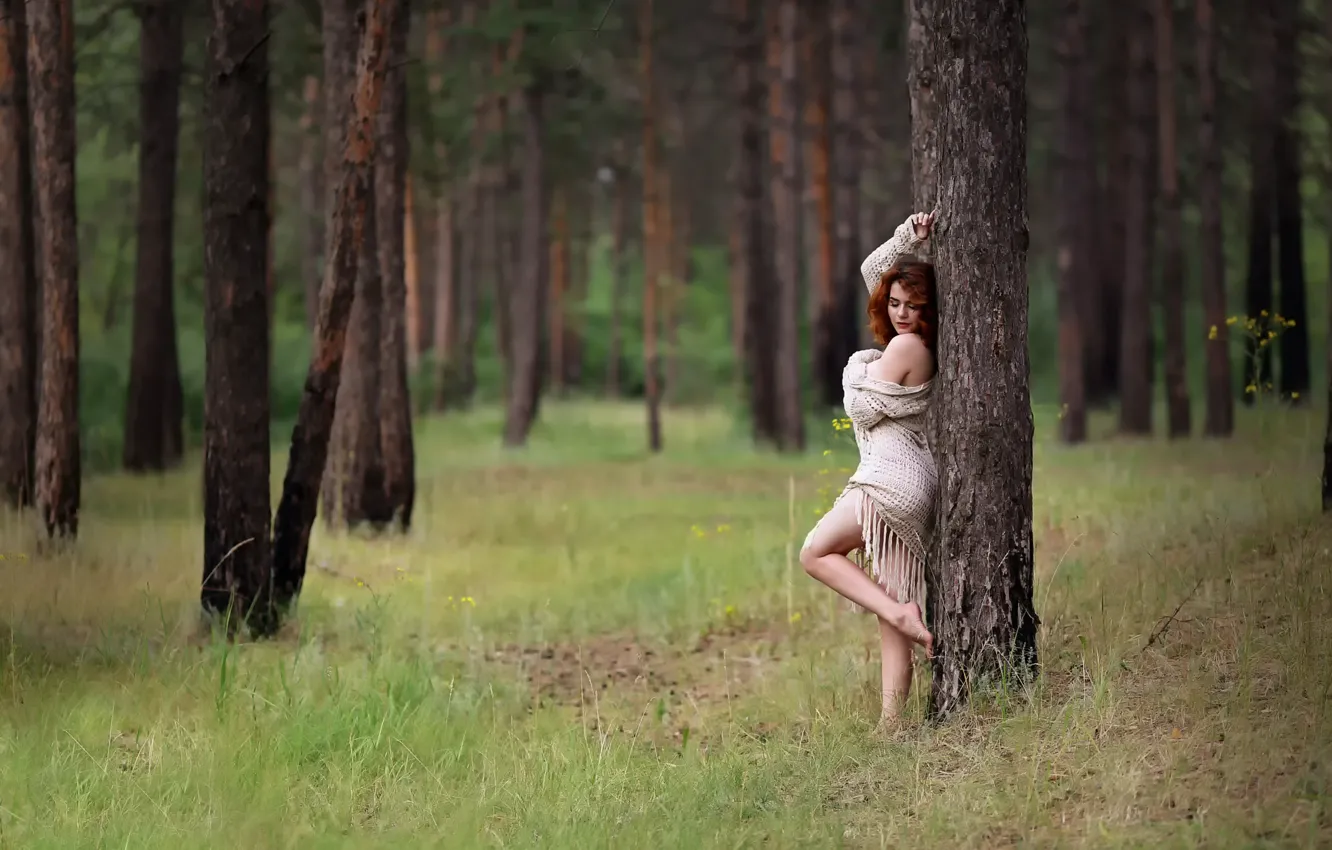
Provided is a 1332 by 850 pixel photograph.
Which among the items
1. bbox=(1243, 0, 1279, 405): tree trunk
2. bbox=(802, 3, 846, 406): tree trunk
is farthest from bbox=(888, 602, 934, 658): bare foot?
bbox=(802, 3, 846, 406): tree trunk

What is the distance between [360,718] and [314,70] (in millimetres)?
14209

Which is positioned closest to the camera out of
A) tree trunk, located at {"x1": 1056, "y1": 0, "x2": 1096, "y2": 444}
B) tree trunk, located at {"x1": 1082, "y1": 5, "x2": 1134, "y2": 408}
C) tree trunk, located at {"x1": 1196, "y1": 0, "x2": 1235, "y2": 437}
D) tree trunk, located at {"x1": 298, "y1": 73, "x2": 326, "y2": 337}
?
tree trunk, located at {"x1": 1196, "y1": 0, "x2": 1235, "y2": 437}

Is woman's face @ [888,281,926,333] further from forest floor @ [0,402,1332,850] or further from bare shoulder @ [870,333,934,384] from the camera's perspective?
forest floor @ [0,402,1332,850]

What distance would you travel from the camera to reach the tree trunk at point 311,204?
28156mm

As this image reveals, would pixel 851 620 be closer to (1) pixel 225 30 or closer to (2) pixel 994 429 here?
(2) pixel 994 429

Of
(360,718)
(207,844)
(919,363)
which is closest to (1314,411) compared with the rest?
(919,363)

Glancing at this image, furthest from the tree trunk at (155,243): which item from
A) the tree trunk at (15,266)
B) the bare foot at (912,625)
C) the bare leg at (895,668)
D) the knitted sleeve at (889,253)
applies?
the bare foot at (912,625)

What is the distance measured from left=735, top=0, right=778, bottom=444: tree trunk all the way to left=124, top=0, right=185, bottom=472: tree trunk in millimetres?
8990

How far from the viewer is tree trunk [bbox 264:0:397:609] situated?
9.55m

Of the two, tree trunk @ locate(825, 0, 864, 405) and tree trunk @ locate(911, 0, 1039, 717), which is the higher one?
tree trunk @ locate(825, 0, 864, 405)

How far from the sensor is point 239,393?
9.00 metres

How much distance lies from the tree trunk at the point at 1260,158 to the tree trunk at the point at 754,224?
7.59 meters

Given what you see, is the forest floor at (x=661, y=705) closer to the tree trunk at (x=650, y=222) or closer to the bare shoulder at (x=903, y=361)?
the bare shoulder at (x=903, y=361)

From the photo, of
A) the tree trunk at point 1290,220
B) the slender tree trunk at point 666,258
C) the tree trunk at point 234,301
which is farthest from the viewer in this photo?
the slender tree trunk at point 666,258
